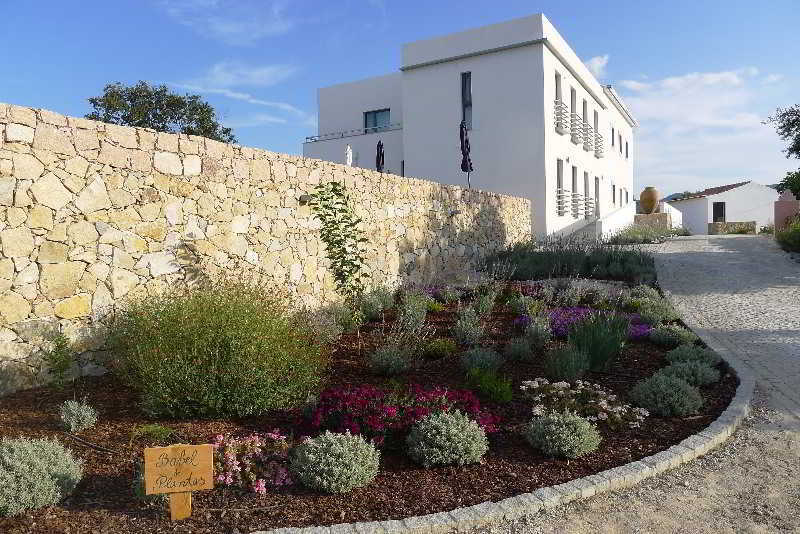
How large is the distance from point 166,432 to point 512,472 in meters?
2.47

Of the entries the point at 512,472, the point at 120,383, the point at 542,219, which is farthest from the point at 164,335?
the point at 542,219

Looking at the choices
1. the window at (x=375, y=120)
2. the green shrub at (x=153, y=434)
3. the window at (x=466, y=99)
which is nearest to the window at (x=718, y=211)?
the window at (x=375, y=120)

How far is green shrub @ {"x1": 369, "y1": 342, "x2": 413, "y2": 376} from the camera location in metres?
5.84

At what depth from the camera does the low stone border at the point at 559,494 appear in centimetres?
320

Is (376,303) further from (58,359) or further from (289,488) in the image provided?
(289,488)

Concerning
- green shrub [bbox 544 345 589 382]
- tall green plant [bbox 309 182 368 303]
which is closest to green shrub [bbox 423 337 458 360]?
A: green shrub [bbox 544 345 589 382]

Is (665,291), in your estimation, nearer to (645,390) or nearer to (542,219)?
(645,390)

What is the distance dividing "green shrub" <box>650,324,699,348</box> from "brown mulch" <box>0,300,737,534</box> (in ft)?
4.33

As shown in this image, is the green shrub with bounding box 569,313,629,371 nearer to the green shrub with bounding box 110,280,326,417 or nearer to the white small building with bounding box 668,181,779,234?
the green shrub with bounding box 110,280,326,417

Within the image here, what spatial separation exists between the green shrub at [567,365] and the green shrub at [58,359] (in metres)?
4.45

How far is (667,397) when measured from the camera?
5078 mm

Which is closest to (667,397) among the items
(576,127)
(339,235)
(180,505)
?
(180,505)

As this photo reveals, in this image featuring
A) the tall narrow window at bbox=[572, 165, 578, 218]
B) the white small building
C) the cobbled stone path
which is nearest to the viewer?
the cobbled stone path

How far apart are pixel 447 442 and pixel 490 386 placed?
1.33m
